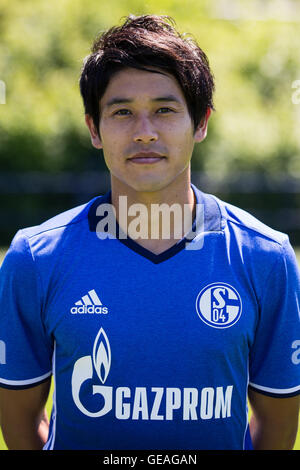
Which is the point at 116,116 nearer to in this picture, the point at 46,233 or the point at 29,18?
→ the point at 46,233

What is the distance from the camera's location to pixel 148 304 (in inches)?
79.8

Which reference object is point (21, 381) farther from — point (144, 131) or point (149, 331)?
point (144, 131)

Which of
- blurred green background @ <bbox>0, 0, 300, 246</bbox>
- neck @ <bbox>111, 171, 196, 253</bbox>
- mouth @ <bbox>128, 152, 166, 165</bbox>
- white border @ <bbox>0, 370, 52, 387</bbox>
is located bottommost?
white border @ <bbox>0, 370, 52, 387</bbox>

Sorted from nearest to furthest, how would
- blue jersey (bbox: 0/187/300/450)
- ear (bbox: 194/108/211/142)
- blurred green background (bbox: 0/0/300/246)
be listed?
blue jersey (bbox: 0/187/300/450), ear (bbox: 194/108/211/142), blurred green background (bbox: 0/0/300/246)

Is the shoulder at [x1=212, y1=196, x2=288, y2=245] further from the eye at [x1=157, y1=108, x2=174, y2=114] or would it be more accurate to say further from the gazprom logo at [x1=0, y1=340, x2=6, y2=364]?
the gazprom logo at [x1=0, y1=340, x2=6, y2=364]

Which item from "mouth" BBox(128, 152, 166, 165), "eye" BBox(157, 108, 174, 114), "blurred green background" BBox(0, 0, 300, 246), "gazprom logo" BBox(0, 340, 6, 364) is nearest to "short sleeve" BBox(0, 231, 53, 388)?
"gazprom logo" BBox(0, 340, 6, 364)

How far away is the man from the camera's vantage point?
2.02 metres

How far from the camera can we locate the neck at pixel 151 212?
2.18 metres

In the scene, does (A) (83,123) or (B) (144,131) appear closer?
(B) (144,131)

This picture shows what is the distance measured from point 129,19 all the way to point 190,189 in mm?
636

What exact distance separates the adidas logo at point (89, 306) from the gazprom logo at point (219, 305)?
1.01ft

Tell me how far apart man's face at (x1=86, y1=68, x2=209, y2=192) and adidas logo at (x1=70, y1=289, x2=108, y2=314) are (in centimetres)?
39

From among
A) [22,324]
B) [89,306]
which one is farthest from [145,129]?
[22,324]

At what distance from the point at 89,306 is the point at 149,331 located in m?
0.20
